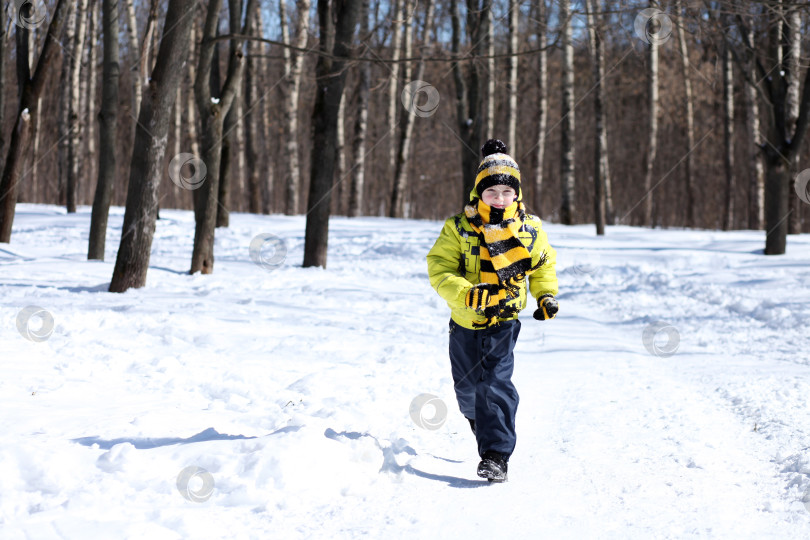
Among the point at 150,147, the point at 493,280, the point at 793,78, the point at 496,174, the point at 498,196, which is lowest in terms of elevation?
the point at 493,280

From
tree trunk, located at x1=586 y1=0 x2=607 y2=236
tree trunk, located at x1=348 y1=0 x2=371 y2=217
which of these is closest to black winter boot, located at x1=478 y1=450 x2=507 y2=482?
tree trunk, located at x1=586 y1=0 x2=607 y2=236

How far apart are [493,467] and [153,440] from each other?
175cm

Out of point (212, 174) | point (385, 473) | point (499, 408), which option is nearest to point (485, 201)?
point (499, 408)

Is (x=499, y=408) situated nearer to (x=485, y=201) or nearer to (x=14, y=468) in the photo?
(x=485, y=201)

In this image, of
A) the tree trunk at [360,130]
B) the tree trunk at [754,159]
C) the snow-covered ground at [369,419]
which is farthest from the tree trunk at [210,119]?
the tree trunk at [754,159]

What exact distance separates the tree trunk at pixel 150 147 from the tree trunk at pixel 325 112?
3071 millimetres

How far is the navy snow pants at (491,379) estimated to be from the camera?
12.6 ft

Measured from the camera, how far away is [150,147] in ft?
29.8

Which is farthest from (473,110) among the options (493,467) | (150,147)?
(493,467)

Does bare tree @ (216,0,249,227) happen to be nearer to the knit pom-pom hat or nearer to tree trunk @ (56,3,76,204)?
tree trunk @ (56,3,76,204)

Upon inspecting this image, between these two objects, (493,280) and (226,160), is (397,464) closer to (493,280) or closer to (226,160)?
(493,280)

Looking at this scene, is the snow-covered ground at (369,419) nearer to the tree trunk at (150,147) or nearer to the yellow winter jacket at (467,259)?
the tree trunk at (150,147)

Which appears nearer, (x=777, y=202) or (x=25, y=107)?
(x=25, y=107)

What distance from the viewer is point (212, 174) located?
36.9 ft
